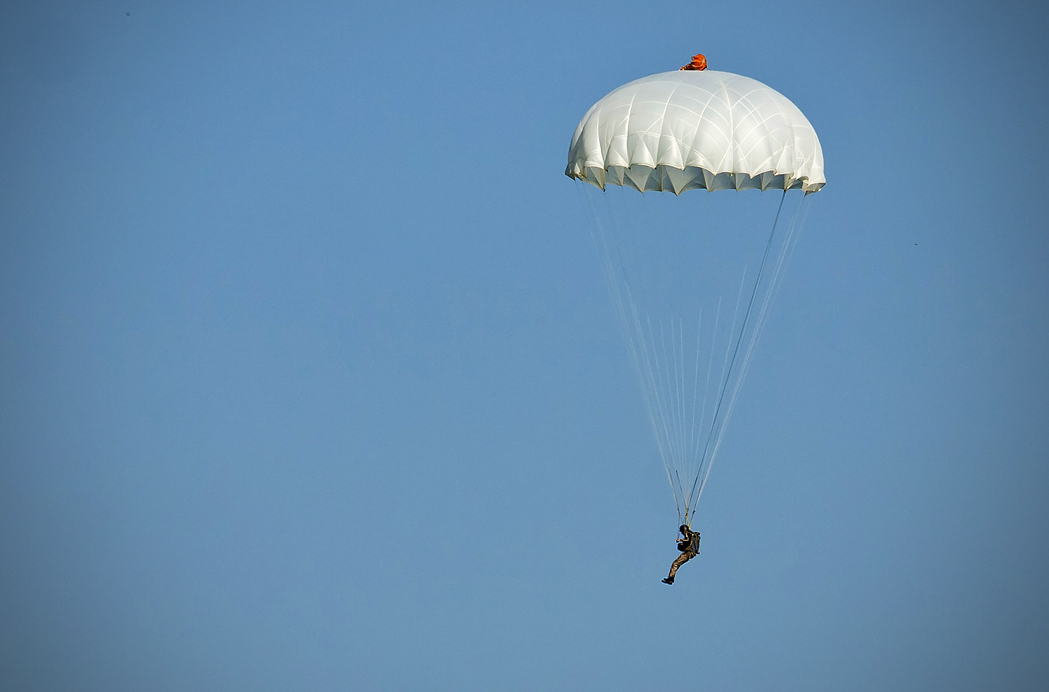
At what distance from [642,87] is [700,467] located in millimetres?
5856

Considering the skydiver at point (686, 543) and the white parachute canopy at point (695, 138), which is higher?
the white parachute canopy at point (695, 138)

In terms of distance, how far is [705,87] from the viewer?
962 inches

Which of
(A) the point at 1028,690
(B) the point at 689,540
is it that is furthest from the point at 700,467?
(A) the point at 1028,690

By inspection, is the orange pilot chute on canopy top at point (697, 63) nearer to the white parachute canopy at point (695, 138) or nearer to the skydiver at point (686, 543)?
the white parachute canopy at point (695, 138)

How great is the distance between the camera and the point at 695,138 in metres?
23.7

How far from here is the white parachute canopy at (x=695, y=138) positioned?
23.8m

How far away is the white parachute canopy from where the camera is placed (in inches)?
937

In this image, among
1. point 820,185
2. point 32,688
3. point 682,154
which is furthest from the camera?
point 32,688

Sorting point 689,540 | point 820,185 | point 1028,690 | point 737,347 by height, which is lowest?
point 1028,690

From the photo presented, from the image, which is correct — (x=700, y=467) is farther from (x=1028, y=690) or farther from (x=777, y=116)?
(x=1028, y=690)

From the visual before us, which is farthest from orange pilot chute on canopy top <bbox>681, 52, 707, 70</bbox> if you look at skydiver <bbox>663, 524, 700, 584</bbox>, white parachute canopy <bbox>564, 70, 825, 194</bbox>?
skydiver <bbox>663, 524, 700, 584</bbox>

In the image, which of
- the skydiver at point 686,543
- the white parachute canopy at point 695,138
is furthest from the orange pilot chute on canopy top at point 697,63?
the skydiver at point 686,543

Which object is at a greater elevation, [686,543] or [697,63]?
Answer: [697,63]

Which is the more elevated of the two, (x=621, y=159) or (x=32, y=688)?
(x=621, y=159)
